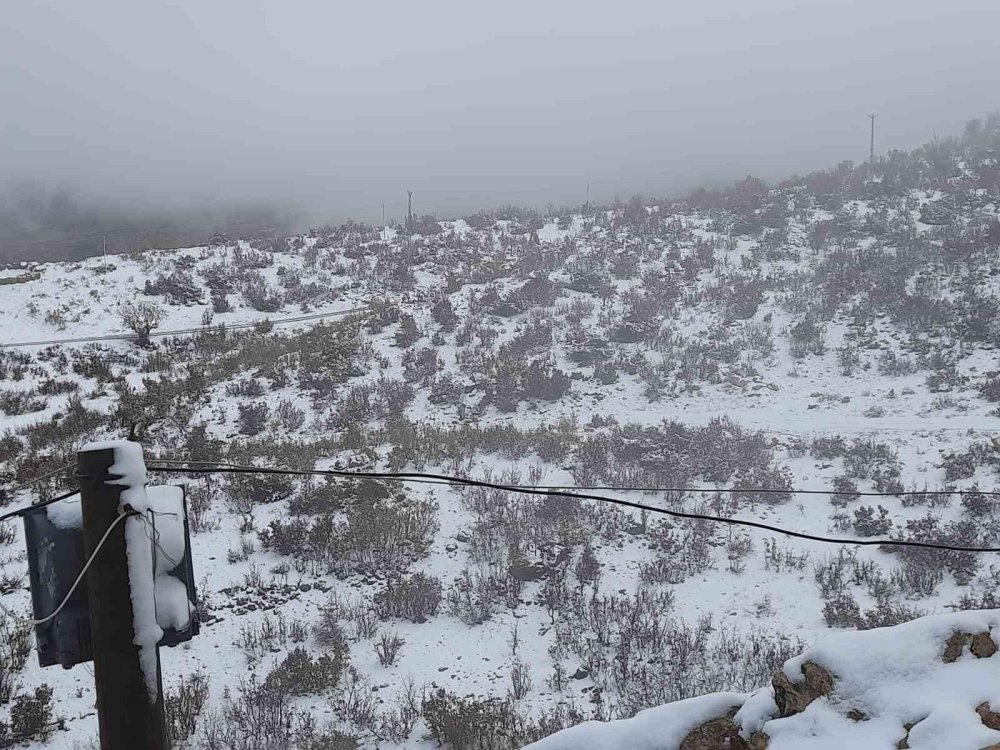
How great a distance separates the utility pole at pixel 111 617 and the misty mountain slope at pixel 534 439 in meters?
3.34

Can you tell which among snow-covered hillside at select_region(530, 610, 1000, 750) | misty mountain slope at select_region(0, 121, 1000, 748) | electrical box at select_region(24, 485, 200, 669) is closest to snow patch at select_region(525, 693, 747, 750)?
snow-covered hillside at select_region(530, 610, 1000, 750)

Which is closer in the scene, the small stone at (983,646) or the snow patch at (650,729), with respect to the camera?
the small stone at (983,646)

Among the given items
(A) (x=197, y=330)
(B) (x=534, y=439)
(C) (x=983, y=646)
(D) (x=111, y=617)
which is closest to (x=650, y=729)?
(C) (x=983, y=646)

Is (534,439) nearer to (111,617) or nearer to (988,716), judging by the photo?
(988,716)

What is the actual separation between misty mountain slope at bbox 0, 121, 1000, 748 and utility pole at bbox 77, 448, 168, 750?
3335mm

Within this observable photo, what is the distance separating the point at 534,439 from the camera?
11227 millimetres

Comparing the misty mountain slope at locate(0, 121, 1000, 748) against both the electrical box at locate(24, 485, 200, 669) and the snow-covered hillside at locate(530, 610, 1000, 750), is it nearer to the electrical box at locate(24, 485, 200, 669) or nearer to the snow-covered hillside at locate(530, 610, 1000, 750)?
the snow-covered hillside at locate(530, 610, 1000, 750)

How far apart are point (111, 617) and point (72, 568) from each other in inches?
9.9

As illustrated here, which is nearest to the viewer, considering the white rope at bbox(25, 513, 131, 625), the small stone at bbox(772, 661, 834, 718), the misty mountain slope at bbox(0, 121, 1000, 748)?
the white rope at bbox(25, 513, 131, 625)

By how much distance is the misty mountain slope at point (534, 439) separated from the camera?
238 inches

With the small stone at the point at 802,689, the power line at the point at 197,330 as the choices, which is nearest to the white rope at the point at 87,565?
the small stone at the point at 802,689

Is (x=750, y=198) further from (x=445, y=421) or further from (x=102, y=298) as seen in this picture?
(x=102, y=298)

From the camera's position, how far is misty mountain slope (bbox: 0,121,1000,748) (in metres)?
6.04

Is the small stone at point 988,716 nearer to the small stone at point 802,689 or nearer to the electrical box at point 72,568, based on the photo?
the small stone at point 802,689
